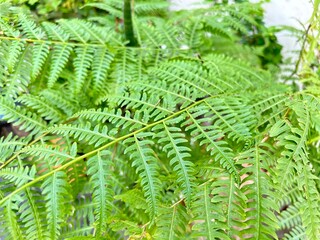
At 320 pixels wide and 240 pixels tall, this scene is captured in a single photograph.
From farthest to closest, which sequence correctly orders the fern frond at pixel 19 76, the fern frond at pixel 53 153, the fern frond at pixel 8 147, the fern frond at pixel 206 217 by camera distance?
the fern frond at pixel 19 76 → the fern frond at pixel 8 147 → the fern frond at pixel 53 153 → the fern frond at pixel 206 217

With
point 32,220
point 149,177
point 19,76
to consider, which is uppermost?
point 19,76

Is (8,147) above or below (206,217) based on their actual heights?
above

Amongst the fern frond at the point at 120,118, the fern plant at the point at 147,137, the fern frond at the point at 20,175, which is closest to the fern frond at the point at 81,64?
the fern plant at the point at 147,137

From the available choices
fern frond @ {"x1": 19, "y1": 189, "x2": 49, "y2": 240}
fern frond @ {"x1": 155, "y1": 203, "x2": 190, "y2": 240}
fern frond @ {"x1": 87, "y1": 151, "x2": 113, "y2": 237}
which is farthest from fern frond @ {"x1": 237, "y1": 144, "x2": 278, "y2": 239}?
fern frond @ {"x1": 19, "y1": 189, "x2": 49, "y2": 240}

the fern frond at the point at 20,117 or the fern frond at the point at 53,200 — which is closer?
the fern frond at the point at 53,200

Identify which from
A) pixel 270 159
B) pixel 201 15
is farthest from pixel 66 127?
pixel 201 15

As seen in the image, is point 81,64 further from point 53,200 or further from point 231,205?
point 231,205

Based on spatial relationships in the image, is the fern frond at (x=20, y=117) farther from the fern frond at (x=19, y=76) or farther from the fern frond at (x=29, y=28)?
the fern frond at (x=29, y=28)

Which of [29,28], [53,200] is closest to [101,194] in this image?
[53,200]

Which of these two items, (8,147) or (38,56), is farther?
(38,56)
